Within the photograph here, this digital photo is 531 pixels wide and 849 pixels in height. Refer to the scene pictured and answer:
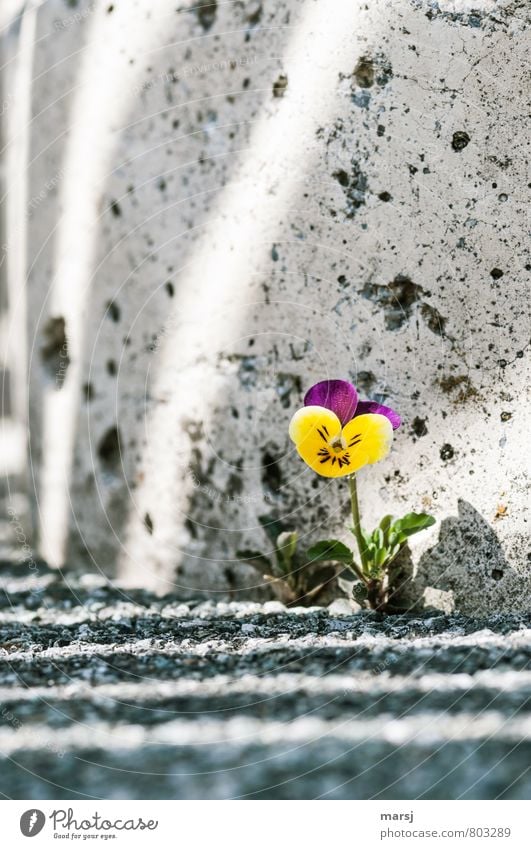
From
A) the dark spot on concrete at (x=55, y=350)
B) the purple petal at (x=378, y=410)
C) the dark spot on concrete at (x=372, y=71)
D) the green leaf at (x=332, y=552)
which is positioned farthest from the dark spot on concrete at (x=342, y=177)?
the dark spot on concrete at (x=55, y=350)

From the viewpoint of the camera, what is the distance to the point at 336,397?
241 cm

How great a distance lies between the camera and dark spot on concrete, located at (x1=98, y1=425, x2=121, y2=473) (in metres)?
3.34

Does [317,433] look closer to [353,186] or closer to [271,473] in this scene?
[271,473]

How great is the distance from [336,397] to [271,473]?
482 mm

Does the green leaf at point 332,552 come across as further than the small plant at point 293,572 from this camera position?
No

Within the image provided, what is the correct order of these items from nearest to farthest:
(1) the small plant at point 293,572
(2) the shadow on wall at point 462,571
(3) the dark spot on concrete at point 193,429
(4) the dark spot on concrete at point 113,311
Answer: (2) the shadow on wall at point 462,571 < (1) the small plant at point 293,572 < (3) the dark spot on concrete at point 193,429 < (4) the dark spot on concrete at point 113,311

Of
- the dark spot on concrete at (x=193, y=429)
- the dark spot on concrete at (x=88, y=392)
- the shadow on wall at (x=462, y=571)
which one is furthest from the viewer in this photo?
the dark spot on concrete at (x=88, y=392)

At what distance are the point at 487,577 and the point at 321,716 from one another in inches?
29.8

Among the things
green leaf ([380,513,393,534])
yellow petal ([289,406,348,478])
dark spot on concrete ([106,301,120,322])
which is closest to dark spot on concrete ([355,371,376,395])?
yellow petal ([289,406,348,478])

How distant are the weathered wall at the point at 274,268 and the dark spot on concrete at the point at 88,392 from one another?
0.01 meters
